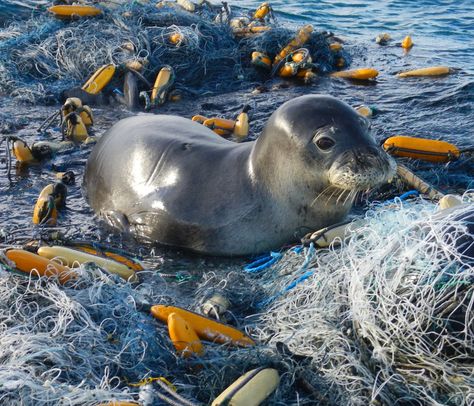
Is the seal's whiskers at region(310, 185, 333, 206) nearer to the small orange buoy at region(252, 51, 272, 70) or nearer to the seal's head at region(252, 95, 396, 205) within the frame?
the seal's head at region(252, 95, 396, 205)

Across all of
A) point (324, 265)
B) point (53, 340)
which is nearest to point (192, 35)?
point (324, 265)

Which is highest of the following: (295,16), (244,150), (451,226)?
(451,226)

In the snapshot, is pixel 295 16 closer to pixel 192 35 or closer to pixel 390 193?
pixel 192 35

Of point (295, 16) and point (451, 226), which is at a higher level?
point (451, 226)

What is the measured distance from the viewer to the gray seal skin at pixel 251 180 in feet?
17.4

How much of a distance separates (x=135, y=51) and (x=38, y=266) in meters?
6.96

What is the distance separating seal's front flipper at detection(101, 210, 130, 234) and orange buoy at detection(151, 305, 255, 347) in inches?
81.8

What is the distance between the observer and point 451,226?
3.44m

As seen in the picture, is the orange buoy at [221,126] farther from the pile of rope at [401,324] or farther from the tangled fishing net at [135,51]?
the pile of rope at [401,324]

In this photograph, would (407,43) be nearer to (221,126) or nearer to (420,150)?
(221,126)

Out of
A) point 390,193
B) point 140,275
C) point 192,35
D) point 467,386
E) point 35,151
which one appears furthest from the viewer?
point 192,35

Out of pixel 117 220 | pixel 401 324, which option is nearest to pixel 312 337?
pixel 401 324

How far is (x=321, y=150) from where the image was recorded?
533 cm

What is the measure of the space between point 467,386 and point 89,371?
5.48 feet
